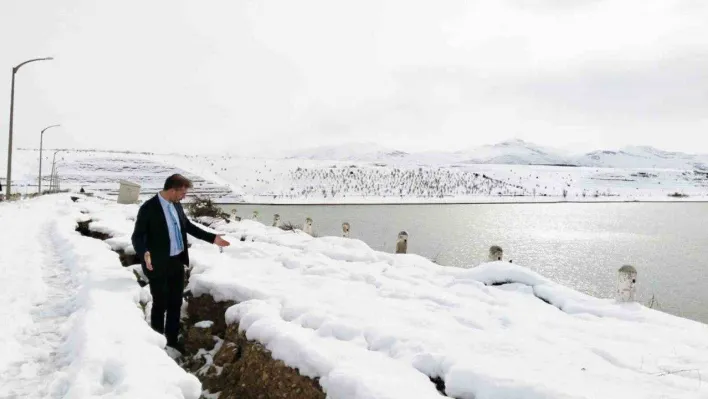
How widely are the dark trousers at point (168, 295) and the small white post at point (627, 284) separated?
6.21 m

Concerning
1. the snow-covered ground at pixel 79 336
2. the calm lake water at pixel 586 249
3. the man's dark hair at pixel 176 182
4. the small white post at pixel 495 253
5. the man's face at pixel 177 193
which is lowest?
the calm lake water at pixel 586 249

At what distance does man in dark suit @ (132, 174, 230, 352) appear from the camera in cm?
547

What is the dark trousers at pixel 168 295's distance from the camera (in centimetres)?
556

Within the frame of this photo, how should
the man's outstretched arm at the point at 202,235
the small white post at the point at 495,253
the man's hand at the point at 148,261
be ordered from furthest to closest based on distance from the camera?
the small white post at the point at 495,253
the man's outstretched arm at the point at 202,235
the man's hand at the point at 148,261

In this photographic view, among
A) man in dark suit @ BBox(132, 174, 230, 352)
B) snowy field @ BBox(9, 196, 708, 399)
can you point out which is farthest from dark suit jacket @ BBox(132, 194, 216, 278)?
snowy field @ BBox(9, 196, 708, 399)

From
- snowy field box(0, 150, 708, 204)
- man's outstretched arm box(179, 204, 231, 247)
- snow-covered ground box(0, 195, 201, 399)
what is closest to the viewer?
snow-covered ground box(0, 195, 201, 399)

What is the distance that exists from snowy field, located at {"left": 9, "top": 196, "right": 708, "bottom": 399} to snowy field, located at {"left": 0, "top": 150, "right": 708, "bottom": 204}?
71583mm

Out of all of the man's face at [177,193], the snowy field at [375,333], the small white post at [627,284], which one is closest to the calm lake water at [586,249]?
the small white post at [627,284]

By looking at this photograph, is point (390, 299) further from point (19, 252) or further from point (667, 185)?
point (667, 185)

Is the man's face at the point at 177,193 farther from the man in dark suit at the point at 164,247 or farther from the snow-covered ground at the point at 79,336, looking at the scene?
the snow-covered ground at the point at 79,336

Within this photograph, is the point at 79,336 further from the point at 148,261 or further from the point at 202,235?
the point at 202,235

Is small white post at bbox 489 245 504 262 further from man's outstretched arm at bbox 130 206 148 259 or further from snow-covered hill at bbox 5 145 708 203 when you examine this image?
snow-covered hill at bbox 5 145 708 203

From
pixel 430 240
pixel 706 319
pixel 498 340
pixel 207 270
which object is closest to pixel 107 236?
pixel 207 270

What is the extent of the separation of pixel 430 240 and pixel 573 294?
74.7 feet
